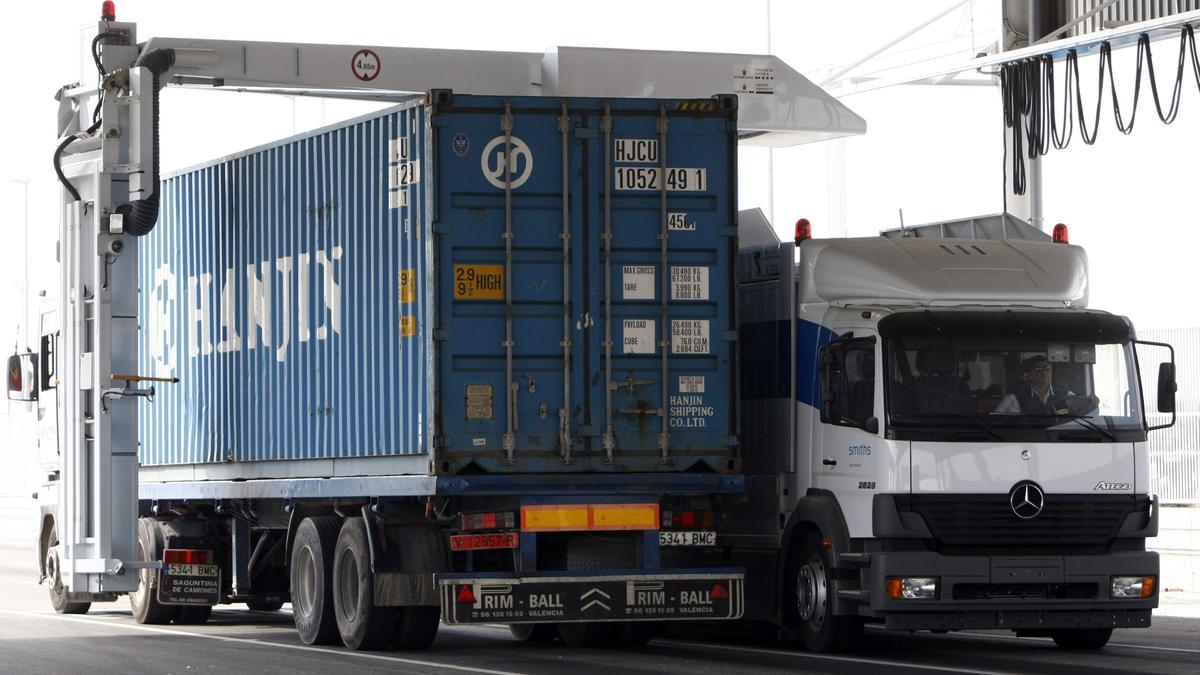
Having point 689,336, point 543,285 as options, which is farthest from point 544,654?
point 543,285

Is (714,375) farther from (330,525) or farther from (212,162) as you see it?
(212,162)

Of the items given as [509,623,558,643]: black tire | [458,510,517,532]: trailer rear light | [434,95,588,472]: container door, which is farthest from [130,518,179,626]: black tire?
[434,95,588,472]: container door

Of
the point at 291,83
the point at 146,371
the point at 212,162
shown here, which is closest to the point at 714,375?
the point at 291,83

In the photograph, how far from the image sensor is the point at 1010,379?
565 inches

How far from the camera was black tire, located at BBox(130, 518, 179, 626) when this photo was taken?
1866cm

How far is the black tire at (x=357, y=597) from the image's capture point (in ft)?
48.5

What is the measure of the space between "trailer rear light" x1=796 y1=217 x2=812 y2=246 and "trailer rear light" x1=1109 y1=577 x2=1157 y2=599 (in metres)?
3.50

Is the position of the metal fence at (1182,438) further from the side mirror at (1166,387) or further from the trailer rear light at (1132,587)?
the trailer rear light at (1132,587)

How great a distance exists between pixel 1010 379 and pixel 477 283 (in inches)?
153

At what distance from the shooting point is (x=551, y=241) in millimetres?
→ 14445

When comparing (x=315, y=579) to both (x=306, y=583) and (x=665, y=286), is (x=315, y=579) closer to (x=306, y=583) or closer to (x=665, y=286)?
(x=306, y=583)

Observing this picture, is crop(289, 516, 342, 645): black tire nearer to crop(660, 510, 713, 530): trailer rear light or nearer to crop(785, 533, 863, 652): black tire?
crop(660, 510, 713, 530): trailer rear light

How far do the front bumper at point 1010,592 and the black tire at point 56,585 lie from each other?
24.0 feet

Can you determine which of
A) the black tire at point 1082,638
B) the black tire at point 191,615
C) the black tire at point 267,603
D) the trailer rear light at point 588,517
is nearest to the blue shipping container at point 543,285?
the trailer rear light at point 588,517
